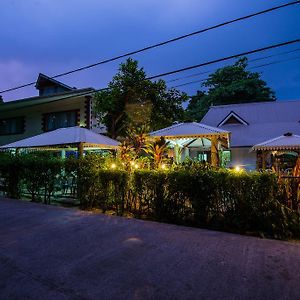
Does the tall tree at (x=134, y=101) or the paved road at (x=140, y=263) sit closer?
the paved road at (x=140, y=263)

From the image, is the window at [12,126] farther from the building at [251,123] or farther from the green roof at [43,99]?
the building at [251,123]

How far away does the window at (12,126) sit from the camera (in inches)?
854

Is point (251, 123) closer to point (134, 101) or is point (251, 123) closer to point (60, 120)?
point (134, 101)

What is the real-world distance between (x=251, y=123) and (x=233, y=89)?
492 inches

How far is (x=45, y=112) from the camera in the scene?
2053cm

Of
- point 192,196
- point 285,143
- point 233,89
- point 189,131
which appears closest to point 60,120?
point 189,131

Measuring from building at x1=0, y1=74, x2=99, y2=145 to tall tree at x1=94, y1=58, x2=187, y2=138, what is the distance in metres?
1.15

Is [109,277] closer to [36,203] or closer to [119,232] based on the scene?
[119,232]

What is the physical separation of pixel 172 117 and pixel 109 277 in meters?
17.1

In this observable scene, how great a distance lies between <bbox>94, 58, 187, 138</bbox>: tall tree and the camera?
19094 millimetres

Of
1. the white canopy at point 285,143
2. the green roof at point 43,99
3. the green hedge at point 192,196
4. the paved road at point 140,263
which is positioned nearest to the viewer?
the paved road at point 140,263

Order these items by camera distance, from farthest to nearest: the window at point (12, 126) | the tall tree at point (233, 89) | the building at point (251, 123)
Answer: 1. the tall tree at point (233, 89)
2. the building at point (251, 123)
3. the window at point (12, 126)

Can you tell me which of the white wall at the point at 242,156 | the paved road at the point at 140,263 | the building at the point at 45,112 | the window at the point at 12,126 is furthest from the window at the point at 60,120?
the paved road at the point at 140,263

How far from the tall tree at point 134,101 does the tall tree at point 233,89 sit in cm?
1563
